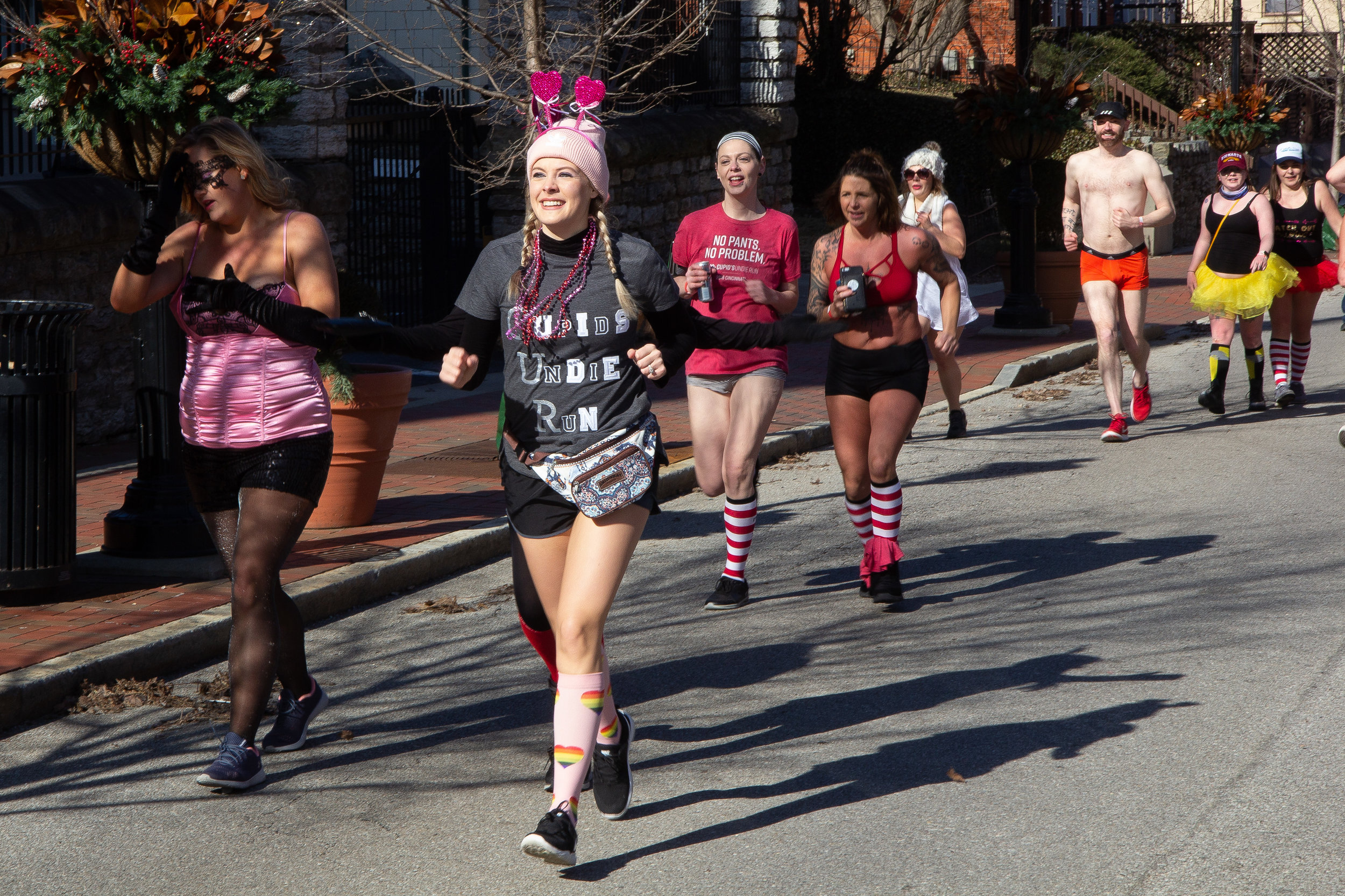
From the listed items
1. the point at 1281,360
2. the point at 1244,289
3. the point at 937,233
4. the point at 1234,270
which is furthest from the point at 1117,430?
the point at 937,233

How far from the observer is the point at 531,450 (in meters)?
4.07

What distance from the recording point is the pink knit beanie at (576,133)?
4004mm

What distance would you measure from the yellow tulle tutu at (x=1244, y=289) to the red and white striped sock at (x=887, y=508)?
215 inches

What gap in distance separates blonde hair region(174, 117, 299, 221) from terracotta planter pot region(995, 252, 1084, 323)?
1191 centimetres

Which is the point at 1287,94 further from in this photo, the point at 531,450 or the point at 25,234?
the point at 531,450

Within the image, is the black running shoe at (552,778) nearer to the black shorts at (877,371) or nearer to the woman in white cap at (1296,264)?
the black shorts at (877,371)

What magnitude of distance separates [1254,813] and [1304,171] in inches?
330

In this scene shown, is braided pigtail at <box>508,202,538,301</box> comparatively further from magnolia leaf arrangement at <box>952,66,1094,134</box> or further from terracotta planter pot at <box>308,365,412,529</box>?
magnolia leaf arrangement at <box>952,66,1094,134</box>

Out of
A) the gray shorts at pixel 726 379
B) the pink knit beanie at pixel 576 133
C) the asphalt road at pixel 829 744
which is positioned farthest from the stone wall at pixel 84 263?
the pink knit beanie at pixel 576 133

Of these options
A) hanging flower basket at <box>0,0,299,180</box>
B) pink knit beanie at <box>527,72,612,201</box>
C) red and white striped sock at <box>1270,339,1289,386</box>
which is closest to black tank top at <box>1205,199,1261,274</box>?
red and white striped sock at <box>1270,339,1289,386</box>

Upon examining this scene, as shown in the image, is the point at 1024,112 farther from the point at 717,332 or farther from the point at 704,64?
the point at 717,332

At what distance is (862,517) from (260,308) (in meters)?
3.22

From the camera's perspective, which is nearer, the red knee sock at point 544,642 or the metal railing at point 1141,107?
the red knee sock at point 544,642

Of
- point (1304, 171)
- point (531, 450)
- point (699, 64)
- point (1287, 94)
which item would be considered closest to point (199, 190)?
point (531, 450)
